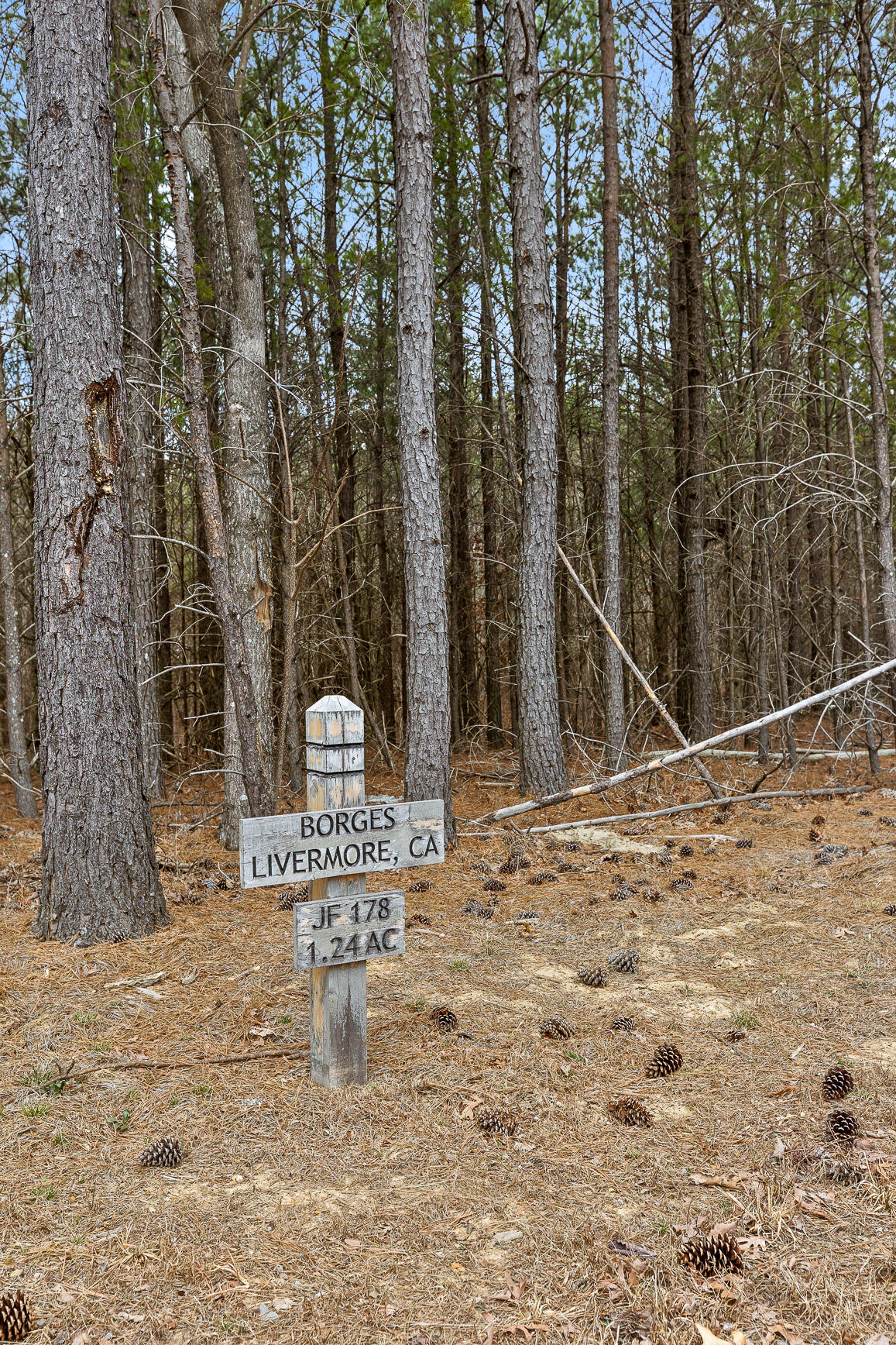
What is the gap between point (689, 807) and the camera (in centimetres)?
841

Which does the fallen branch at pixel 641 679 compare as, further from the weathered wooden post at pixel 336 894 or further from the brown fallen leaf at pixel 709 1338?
the brown fallen leaf at pixel 709 1338

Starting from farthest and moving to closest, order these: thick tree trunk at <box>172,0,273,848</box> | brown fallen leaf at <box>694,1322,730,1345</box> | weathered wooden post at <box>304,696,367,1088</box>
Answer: thick tree trunk at <box>172,0,273,848</box> → weathered wooden post at <box>304,696,367,1088</box> → brown fallen leaf at <box>694,1322,730,1345</box>

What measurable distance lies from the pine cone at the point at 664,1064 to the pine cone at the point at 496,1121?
0.67 meters

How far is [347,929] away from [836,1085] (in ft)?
6.24

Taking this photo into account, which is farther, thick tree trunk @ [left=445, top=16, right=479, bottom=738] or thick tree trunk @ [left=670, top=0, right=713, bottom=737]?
thick tree trunk @ [left=445, top=16, right=479, bottom=738]

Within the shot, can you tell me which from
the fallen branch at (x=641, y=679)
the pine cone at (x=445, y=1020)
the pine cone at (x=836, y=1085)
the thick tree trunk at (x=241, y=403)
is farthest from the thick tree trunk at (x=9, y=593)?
the pine cone at (x=836, y=1085)

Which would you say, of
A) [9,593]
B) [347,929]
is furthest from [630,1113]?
[9,593]

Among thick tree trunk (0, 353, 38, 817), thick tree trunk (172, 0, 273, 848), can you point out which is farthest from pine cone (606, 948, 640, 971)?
thick tree trunk (0, 353, 38, 817)

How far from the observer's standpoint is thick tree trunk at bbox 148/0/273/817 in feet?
18.5

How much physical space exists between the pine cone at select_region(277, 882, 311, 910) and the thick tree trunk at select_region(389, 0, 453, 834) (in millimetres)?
1346

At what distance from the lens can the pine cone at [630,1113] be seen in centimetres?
323

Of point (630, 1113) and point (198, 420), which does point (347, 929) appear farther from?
point (198, 420)

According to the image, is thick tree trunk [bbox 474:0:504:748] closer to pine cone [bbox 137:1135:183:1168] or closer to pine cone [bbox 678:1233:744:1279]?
pine cone [bbox 137:1135:183:1168]

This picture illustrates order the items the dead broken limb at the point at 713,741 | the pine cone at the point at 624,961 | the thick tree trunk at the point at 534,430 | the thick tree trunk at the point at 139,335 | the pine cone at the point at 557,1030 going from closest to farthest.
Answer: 1. the pine cone at the point at 557,1030
2. the pine cone at the point at 624,961
3. the dead broken limb at the point at 713,741
4. the thick tree trunk at the point at 534,430
5. the thick tree trunk at the point at 139,335
